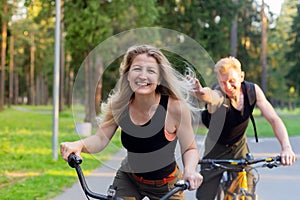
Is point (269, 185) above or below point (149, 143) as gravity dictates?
below

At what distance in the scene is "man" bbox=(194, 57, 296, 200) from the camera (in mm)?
3711

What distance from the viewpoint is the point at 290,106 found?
289 feet

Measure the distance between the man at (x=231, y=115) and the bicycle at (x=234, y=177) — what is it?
70 mm

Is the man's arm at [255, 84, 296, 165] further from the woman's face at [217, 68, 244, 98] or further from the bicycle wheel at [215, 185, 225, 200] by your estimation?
the bicycle wheel at [215, 185, 225, 200]

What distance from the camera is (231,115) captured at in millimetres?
4359

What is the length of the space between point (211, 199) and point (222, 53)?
2900 cm

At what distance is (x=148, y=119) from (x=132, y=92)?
0.58 feet

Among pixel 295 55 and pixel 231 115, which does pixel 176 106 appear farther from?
pixel 295 55

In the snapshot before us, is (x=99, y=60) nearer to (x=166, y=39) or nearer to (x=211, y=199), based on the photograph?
(x=166, y=39)

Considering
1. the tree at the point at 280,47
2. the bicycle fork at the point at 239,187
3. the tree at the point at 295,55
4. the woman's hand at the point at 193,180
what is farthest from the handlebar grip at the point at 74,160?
the tree at the point at 295,55

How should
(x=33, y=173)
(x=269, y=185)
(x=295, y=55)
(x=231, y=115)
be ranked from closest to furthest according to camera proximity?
(x=231, y=115)
(x=269, y=185)
(x=33, y=173)
(x=295, y=55)

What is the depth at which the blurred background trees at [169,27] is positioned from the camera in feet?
65.4

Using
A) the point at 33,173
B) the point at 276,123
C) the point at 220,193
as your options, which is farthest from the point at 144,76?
the point at 33,173

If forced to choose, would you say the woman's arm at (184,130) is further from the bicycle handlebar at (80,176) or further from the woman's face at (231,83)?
the woman's face at (231,83)
